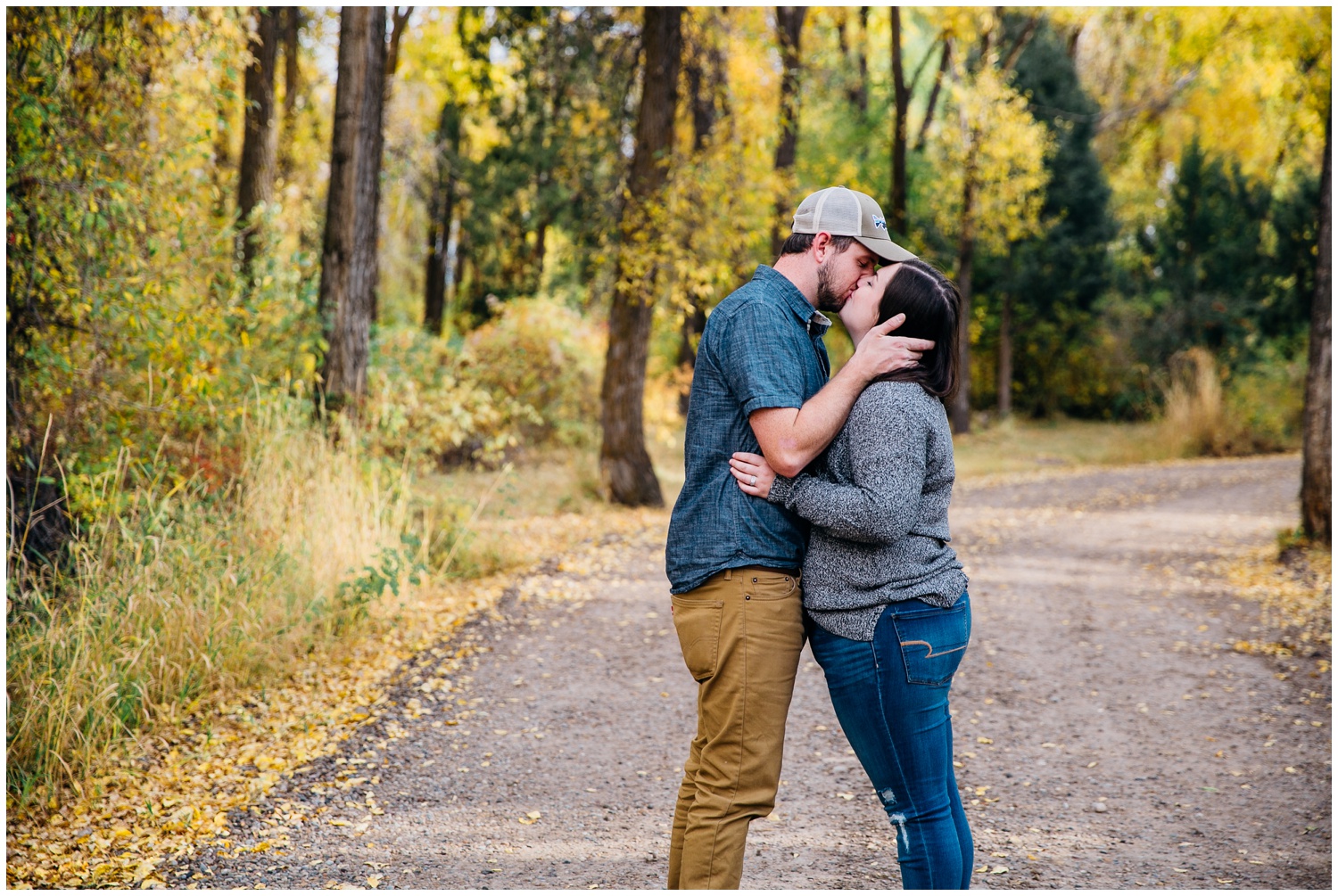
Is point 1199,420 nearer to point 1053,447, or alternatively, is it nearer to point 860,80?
point 1053,447

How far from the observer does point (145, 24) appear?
5.77 meters

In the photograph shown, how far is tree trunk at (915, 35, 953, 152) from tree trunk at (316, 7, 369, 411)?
13.2 metres

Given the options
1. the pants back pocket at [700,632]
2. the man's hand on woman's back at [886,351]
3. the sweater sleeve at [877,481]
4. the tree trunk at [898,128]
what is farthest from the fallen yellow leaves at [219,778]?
the tree trunk at [898,128]

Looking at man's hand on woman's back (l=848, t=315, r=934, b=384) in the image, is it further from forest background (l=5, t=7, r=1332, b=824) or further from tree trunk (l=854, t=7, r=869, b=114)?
tree trunk (l=854, t=7, r=869, b=114)

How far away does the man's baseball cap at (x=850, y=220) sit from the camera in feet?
7.98

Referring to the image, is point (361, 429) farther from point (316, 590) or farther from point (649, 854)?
point (649, 854)

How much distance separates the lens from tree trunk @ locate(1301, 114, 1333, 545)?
7766 mm

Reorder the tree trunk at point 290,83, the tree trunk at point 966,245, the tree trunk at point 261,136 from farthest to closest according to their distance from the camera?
the tree trunk at point 966,245 → the tree trunk at point 290,83 → the tree trunk at point 261,136

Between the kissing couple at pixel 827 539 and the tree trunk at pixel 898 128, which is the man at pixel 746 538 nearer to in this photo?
the kissing couple at pixel 827 539

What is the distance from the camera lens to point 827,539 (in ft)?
7.82

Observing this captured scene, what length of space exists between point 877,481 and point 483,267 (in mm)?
17310

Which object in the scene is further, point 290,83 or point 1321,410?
point 290,83

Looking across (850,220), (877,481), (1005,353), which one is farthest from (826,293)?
(1005,353)

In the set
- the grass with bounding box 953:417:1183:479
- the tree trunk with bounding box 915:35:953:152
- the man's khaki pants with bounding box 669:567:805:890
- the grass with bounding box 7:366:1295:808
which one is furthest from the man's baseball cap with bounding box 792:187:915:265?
the tree trunk with bounding box 915:35:953:152
